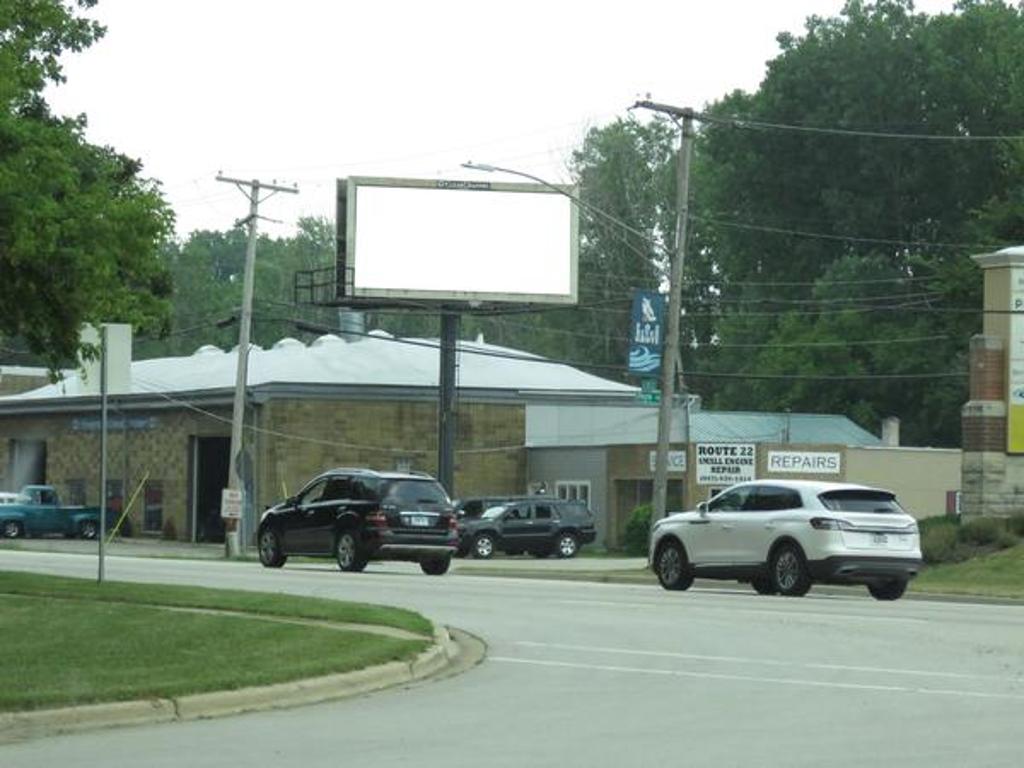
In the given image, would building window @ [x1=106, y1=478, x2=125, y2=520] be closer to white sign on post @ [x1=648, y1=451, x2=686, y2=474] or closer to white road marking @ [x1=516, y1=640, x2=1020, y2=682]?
white sign on post @ [x1=648, y1=451, x2=686, y2=474]

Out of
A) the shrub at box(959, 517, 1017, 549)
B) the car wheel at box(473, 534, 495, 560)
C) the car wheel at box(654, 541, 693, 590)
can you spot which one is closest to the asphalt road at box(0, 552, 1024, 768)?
the car wheel at box(654, 541, 693, 590)

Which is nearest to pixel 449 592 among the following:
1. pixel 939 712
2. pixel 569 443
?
pixel 939 712

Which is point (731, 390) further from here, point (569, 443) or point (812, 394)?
point (569, 443)

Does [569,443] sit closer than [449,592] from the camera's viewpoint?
No

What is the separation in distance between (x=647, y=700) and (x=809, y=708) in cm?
123

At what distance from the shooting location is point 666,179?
9662 centimetres

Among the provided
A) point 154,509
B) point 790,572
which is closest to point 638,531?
point 154,509

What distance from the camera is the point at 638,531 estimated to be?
59000 millimetres

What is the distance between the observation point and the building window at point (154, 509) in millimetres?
69438

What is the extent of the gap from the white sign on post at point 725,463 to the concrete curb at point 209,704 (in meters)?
Result: 33.4

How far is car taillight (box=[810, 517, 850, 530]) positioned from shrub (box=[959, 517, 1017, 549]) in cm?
997

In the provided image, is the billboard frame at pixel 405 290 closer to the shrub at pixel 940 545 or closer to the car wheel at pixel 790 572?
the shrub at pixel 940 545

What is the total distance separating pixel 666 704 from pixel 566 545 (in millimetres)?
41909

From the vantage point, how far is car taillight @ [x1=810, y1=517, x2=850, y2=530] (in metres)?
28.4
